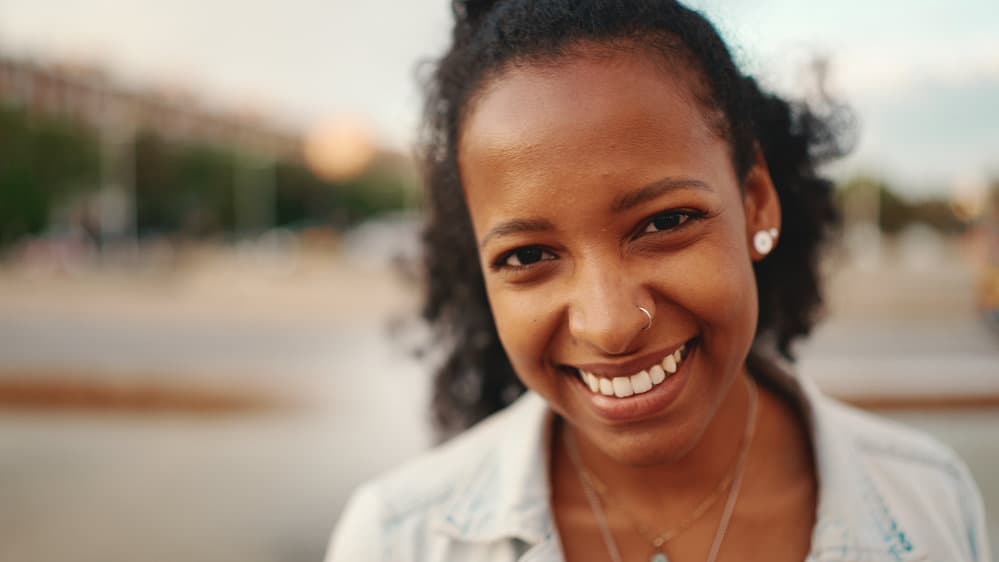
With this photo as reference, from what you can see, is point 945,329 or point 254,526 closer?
point 254,526

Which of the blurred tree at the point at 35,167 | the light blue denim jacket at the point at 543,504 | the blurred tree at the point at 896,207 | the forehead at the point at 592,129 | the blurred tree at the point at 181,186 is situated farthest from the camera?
Result: the blurred tree at the point at 181,186

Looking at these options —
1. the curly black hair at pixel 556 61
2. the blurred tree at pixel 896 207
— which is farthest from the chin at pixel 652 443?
the blurred tree at pixel 896 207

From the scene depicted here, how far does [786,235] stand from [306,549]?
305cm

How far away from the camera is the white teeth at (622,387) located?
1.34 m

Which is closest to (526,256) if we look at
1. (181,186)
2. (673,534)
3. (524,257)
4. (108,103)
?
(524,257)

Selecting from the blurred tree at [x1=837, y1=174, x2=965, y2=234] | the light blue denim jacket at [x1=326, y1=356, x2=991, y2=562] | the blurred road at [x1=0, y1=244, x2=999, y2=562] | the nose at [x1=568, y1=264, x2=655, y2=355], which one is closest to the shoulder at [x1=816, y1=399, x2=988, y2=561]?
the light blue denim jacket at [x1=326, y1=356, x2=991, y2=562]

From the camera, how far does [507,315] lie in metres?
1.41

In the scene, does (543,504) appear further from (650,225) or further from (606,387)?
(650,225)

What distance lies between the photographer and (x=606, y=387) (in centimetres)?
135

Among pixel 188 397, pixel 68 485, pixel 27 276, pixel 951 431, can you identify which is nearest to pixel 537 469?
pixel 68 485

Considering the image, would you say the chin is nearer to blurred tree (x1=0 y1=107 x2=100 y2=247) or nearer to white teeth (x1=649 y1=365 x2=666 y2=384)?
white teeth (x1=649 y1=365 x2=666 y2=384)

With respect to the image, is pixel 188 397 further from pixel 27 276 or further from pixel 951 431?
pixel 27 276

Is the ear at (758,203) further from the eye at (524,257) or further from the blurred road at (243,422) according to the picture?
the blurred road at (243,422)

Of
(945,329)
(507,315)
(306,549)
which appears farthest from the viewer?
(945,329)
